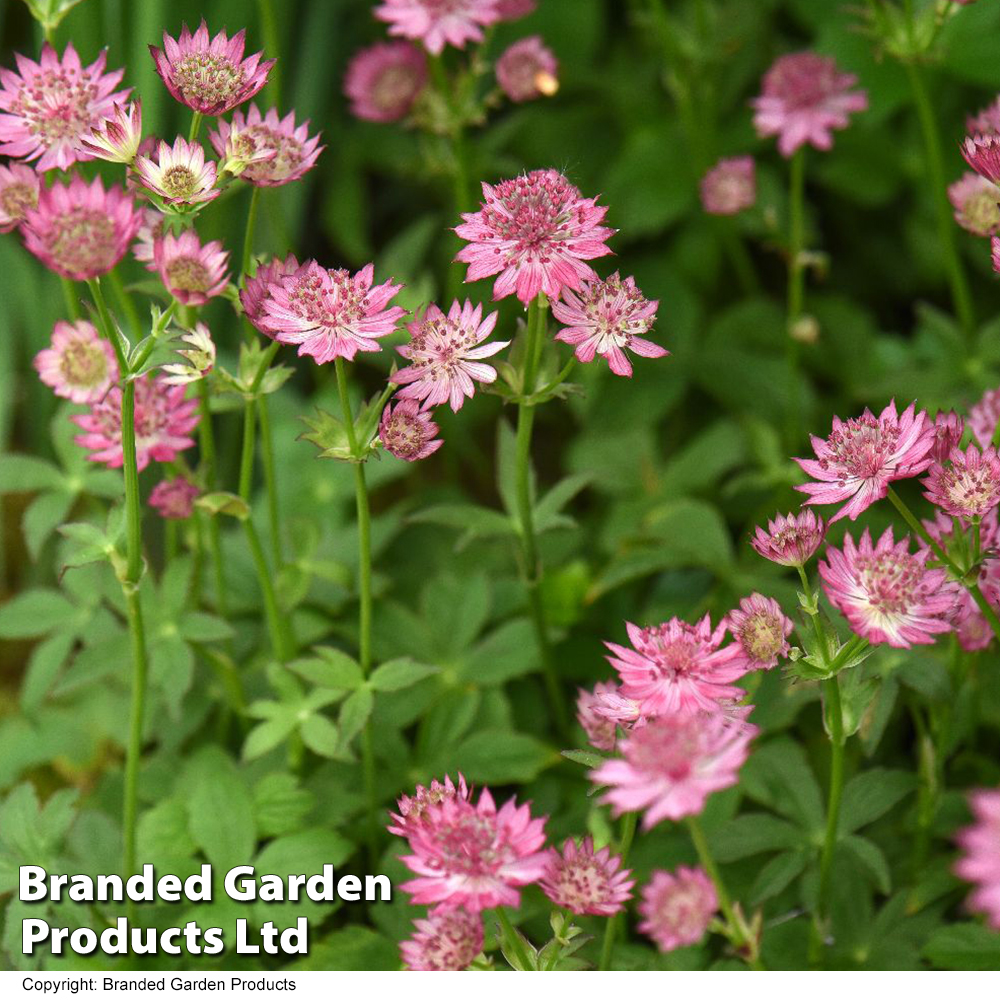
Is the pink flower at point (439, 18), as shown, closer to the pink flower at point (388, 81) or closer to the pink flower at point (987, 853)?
the pink flower at point (388, 81)

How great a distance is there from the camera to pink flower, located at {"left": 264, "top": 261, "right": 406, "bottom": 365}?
37.2 inches

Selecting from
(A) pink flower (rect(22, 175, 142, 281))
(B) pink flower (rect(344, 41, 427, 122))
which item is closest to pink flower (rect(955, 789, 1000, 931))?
(A) pink flower (rect(22, 175, 142, 281))

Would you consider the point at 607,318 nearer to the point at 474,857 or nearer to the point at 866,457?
the point at 866,457

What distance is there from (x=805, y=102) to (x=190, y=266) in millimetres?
862

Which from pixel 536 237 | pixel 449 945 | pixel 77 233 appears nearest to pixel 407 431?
pixel 536 237

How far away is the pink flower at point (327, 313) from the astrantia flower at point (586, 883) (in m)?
0.40

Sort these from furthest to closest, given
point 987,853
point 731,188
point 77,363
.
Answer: point 731,188
point 77,363
point 987,853

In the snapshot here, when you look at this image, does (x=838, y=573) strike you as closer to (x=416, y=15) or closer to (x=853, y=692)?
(x=853, y=692)

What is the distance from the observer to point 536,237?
3.07ft

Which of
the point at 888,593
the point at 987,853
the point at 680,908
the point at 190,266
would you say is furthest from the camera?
the point at 190,266

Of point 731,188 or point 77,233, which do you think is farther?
point 731,188

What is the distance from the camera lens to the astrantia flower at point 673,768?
712 mm

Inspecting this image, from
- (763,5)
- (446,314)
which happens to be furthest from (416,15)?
(763,5)
